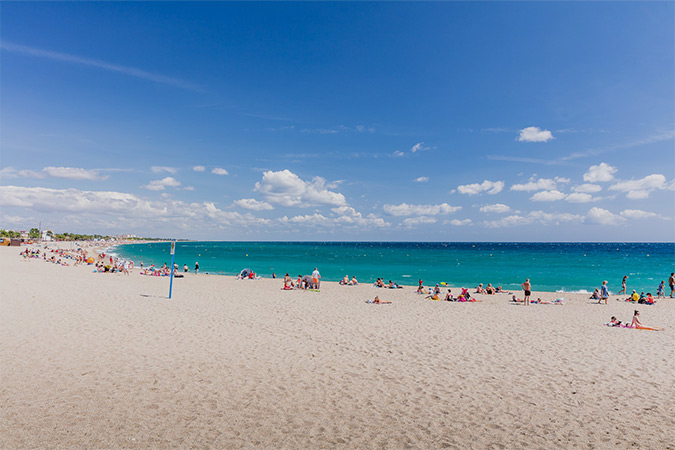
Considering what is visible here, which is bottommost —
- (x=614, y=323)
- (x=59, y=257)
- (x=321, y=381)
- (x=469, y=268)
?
(x=59, y=257)

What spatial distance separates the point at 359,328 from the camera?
41.8ft

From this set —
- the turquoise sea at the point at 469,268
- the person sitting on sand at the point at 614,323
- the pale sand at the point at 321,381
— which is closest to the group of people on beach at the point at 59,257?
the turquoise sea at the point at 469,268

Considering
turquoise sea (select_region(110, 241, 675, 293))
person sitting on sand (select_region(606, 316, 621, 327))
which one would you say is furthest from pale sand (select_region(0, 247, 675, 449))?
turquoise sea (select_region(110, 241, 675, 293))

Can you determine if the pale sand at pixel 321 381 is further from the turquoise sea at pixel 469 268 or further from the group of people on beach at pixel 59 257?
the group of people on beach at pixel 59 257

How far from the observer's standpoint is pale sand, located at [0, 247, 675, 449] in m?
5.59

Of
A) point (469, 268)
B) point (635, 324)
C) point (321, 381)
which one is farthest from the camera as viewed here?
point (469, 268)

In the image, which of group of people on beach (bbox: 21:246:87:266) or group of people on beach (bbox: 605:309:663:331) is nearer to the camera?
group of people on beach (bbox: 605:309:663:331)

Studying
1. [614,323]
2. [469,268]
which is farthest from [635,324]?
[469,268]

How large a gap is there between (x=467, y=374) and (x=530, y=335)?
5.57 meters

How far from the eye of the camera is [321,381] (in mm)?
7688

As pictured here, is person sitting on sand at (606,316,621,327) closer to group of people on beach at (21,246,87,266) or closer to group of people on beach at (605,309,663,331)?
group of people on beach at (605,309,663,331)

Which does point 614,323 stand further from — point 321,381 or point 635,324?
point 321,381

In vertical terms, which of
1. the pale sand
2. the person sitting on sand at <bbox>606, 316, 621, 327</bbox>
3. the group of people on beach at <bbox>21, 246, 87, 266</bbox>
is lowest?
the group of people on beach at <bbox>21, 246, 87, 266</bbox>

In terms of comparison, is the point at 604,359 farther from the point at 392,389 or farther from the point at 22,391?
the point at 22,391
